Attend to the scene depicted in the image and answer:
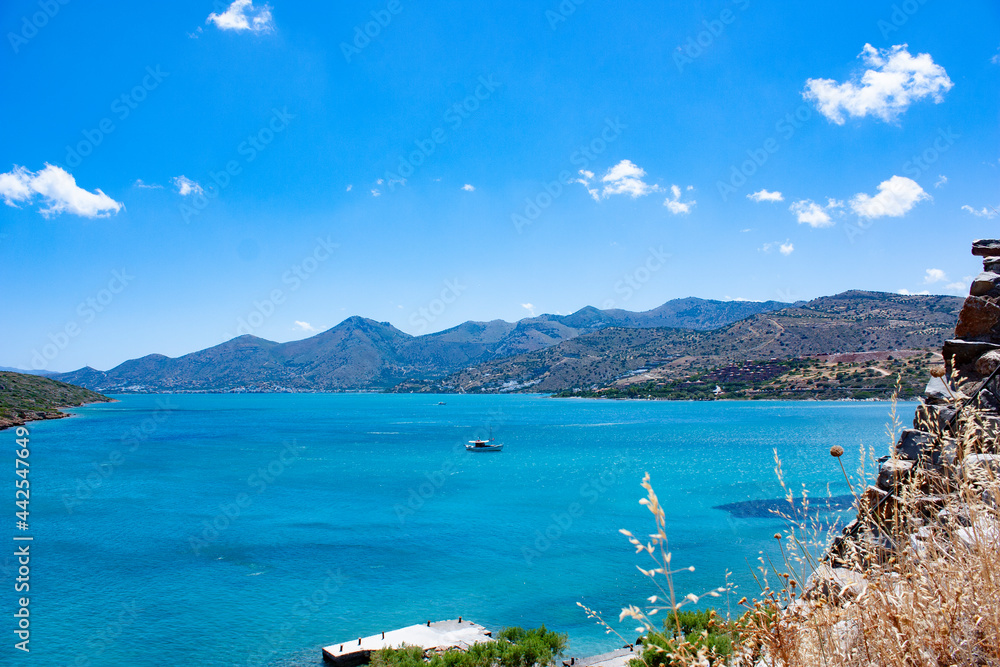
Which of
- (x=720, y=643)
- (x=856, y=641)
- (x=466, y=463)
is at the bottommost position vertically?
(x=466, y=463)

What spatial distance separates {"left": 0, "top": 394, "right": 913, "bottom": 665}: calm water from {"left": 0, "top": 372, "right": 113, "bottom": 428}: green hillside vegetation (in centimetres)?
3506

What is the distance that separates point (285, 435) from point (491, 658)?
7373cm

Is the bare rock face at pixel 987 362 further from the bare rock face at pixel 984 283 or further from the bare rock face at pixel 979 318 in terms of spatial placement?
the bare rock face at pixel 984 283

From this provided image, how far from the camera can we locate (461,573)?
21.7 m

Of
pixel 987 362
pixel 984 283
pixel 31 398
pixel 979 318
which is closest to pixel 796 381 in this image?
pixel 984 283

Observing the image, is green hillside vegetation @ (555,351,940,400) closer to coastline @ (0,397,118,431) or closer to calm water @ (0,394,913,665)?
calm water @ (0,394,913,665)

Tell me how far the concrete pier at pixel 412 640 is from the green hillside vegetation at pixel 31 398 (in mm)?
91407

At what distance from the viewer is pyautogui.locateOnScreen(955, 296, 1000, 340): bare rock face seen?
302 inches

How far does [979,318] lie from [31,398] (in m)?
136

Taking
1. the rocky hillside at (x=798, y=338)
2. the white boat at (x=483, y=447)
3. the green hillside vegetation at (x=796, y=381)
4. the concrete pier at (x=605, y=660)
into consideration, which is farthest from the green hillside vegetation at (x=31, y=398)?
the rocky hillside at (x=798, y=338)

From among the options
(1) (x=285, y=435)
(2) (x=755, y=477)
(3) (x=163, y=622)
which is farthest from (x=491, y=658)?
(1) (x=285, y=435)

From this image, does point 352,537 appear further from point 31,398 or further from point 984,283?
point 31,398

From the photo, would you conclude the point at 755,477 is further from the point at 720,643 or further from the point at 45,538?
the point at 45,538

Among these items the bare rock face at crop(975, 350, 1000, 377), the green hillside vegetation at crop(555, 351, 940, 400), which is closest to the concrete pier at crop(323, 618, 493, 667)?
the bare rock face at crop(975, 350, 1000, 377)
